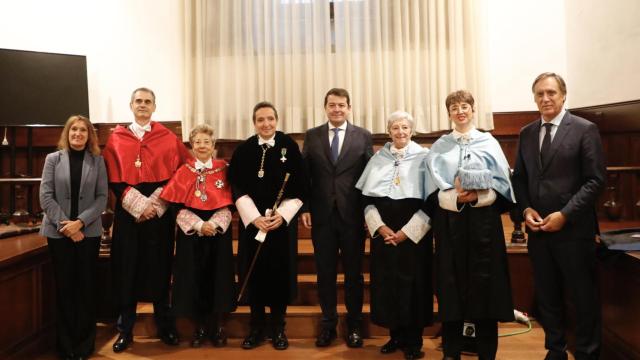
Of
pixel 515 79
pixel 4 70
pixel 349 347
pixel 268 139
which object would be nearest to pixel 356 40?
pixel 515 79

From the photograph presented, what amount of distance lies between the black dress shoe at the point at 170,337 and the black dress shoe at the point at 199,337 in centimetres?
11

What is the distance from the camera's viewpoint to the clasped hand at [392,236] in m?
2.74

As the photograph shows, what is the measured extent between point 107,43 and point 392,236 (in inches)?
143

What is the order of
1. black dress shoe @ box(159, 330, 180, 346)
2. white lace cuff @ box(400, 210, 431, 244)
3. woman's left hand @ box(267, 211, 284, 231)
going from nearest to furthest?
1. white lace cuff @ box(400, 210, 431, 244)
2. woman's left hand @ box(267, 211, 284, 231)
3. black dress shoe @ box(159, 330, 180, 346)

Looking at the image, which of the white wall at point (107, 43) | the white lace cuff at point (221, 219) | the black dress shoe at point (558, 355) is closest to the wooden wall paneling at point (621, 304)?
the black dress shoe at point (558, 355)

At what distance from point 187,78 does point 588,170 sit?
11.4 feet

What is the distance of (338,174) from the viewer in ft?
9.88

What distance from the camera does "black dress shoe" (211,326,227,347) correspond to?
3.12 meters

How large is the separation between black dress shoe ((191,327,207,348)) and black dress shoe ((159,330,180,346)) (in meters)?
0.11

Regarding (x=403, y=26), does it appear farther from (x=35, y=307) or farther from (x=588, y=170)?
(x=35, y=307)

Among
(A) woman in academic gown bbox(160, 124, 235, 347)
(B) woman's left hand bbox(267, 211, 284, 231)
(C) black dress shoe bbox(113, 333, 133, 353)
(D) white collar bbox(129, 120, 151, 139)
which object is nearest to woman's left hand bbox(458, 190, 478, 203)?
(B) woman's left hand bbox(267, 211, 284, 231)

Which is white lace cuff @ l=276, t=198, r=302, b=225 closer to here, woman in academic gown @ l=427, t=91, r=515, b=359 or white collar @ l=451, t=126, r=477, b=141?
woman in academic gown @ l=427, t=91, r=515, b=359

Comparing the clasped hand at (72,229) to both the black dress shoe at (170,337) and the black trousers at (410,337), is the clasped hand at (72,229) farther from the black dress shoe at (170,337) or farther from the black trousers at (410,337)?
the black trousers at (410,337)

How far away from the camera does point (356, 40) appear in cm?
457
